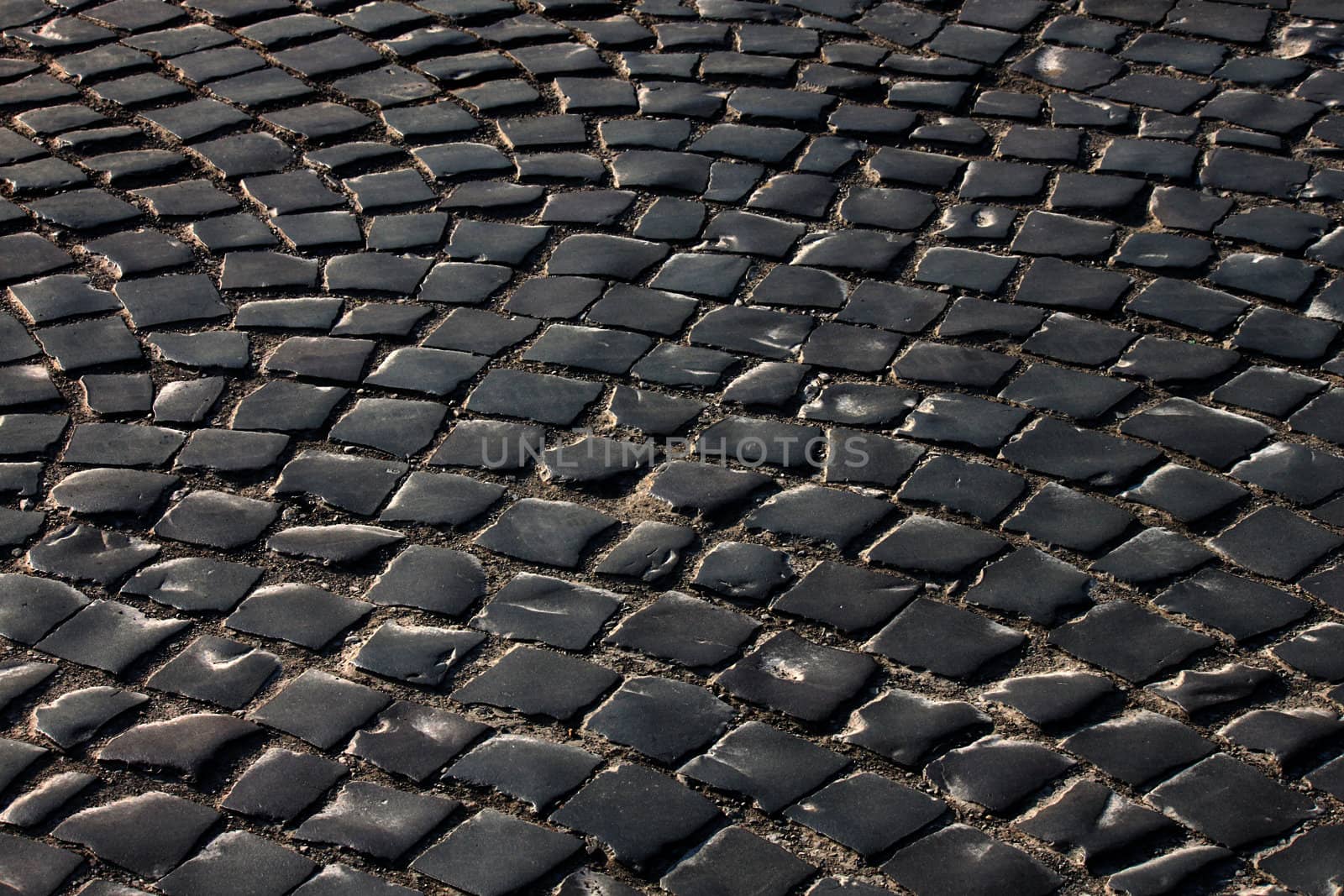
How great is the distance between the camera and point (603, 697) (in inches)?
119

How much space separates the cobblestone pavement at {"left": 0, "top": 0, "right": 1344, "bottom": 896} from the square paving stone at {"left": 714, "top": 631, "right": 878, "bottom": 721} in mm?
13

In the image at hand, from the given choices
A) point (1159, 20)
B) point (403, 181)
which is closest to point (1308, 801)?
point (403, 181)

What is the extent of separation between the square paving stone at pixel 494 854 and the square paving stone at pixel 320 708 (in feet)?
1.18

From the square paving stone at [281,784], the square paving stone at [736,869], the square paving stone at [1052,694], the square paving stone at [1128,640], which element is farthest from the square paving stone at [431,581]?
the square paving stone at [1128,640]

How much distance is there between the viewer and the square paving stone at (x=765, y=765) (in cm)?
282

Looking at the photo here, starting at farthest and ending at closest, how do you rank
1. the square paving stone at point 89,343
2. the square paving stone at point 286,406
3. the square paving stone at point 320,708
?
the square paving stone at point 89,343
the square paving stone at point 286,406
the square paving stone at point 320,708

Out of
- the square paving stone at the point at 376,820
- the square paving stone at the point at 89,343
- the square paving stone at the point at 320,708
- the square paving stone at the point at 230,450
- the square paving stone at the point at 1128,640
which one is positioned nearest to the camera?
the square paving stone at the point at 376,820

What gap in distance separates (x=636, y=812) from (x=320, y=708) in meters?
0.69

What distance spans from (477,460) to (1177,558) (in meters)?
1.63

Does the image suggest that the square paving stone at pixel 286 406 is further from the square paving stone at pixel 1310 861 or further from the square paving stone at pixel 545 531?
the square paving stone at pixel 1310 861

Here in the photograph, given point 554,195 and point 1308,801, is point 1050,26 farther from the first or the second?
point 1308,801

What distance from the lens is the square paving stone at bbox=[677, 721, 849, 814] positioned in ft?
9.24

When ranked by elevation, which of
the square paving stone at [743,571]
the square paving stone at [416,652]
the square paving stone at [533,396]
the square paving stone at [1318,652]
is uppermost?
the square paving stone at [533,396]

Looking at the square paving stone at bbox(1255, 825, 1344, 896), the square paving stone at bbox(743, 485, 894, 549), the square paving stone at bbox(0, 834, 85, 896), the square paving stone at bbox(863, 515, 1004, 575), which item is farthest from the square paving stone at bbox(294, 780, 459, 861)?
the square paving stone at bbox(1255, 825, 1344, 896)
